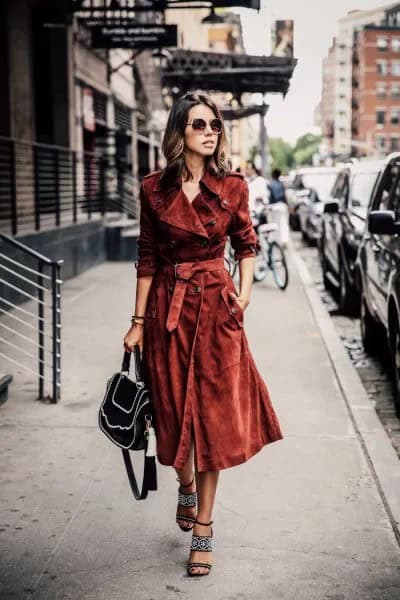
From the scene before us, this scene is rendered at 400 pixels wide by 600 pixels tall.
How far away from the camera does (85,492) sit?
4773 millimetres

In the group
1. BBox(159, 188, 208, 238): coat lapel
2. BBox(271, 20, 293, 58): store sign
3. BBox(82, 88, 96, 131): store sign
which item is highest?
BBox(271, 20, 293, 58): store sign

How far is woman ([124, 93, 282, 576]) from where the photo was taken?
12.3ft

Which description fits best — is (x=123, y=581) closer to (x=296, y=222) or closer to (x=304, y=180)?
(x=304, y=180)

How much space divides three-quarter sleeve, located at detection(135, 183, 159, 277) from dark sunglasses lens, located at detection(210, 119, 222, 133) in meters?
0.42

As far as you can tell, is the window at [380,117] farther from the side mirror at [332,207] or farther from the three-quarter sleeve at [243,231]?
the three-quarter sleeve at [243,231]

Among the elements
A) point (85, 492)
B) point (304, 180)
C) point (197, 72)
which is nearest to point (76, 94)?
point (197, 72)

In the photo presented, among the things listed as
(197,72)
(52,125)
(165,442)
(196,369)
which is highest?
(197,72)

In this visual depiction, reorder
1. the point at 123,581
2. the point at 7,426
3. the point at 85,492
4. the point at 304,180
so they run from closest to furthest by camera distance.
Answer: the point at 123,581
the point at 85,492
the point at 7,426
the point at 304,180

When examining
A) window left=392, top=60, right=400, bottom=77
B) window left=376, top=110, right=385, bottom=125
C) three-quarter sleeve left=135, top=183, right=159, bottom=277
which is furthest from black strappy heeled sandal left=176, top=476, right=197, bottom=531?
window left=392, top=60, right=400, bottom=77

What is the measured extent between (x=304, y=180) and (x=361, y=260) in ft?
59.7

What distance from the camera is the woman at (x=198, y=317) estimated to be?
12.3ft

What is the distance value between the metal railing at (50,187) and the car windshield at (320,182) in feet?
15.3

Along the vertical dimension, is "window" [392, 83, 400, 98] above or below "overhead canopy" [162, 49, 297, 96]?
above

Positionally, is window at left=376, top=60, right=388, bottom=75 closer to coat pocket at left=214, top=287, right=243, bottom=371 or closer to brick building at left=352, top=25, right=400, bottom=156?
brick building at left=352, top=25, right=400, bottom=156
